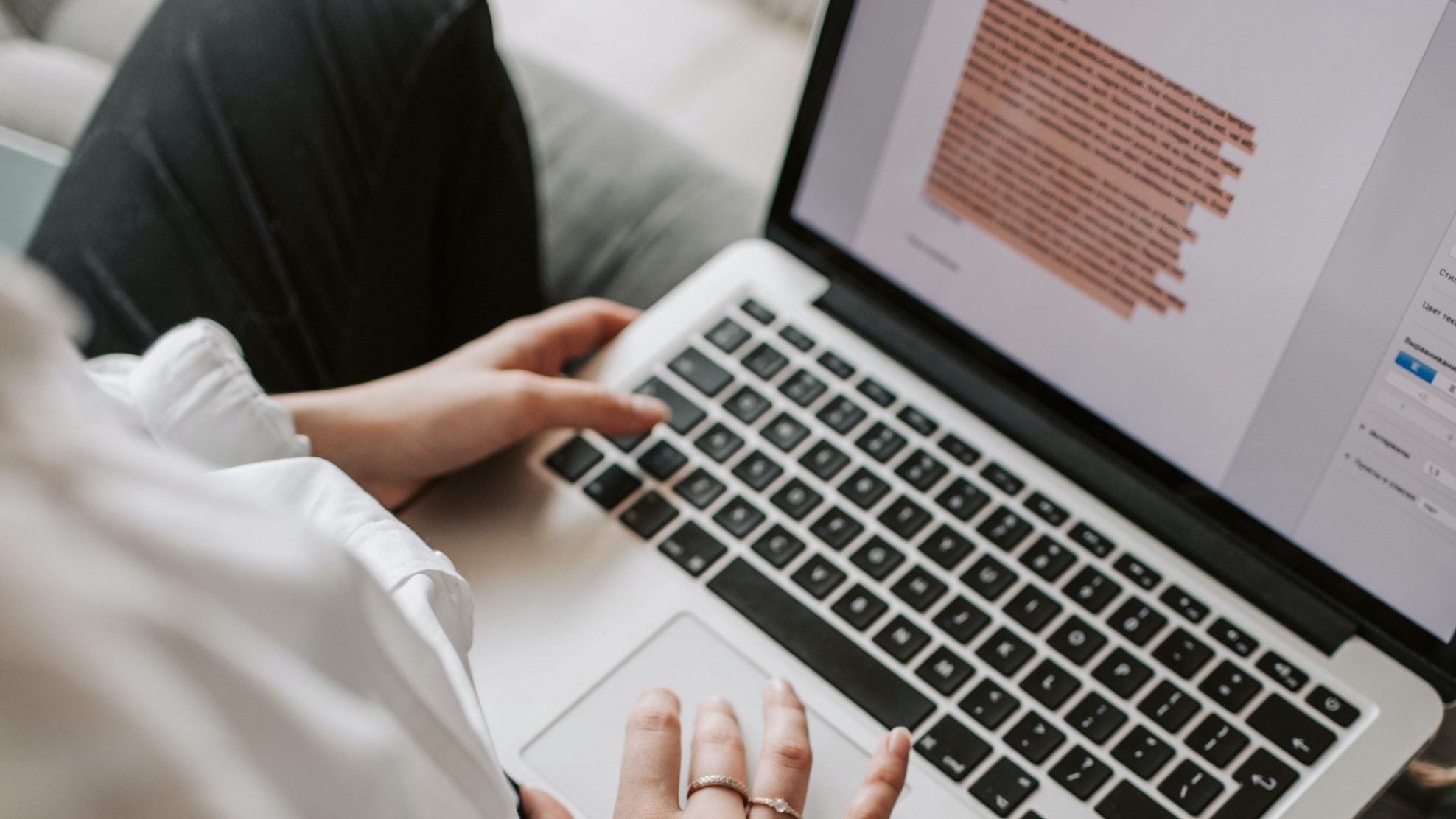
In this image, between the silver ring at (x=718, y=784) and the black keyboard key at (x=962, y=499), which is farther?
the black keyboard key at (x=962, y=499)

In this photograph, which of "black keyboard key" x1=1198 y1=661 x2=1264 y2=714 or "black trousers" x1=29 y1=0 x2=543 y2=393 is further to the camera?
"black trousers" x1=29 y1=0 x2=543 y2=393

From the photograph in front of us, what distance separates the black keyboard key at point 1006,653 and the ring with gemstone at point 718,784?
0.12 meters

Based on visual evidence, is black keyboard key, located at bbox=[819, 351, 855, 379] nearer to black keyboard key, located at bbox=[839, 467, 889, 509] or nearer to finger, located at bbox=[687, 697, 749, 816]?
black keyboard key, located at bbox=[839, 467, 889, 509]

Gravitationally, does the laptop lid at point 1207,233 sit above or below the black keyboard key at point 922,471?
above

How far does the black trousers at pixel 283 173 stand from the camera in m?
0.61

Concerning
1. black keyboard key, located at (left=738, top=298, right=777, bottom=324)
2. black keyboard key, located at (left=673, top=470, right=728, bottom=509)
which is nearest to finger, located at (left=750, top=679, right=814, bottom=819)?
black keyboard key, located at (left=673, top=470, right=728, bottom=509)

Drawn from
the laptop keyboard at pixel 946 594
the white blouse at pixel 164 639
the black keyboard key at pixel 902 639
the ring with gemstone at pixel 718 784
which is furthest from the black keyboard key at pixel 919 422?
the white blouse at pixel 164 639

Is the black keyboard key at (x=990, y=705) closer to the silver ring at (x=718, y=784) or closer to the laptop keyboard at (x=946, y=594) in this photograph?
the laptop keyboard at (x=946, y=594)

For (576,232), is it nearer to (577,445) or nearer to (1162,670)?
(577,445)

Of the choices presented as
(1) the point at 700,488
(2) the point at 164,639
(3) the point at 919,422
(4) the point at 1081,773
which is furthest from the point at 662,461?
(2) the point at 164,639

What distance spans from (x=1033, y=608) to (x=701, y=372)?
0.19 metres

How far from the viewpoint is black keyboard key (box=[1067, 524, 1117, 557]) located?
0.52 meters

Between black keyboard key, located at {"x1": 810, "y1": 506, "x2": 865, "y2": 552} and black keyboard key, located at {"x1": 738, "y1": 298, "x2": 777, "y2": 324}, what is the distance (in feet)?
0.39

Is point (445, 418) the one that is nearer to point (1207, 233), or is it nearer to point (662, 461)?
point (662, 461)
